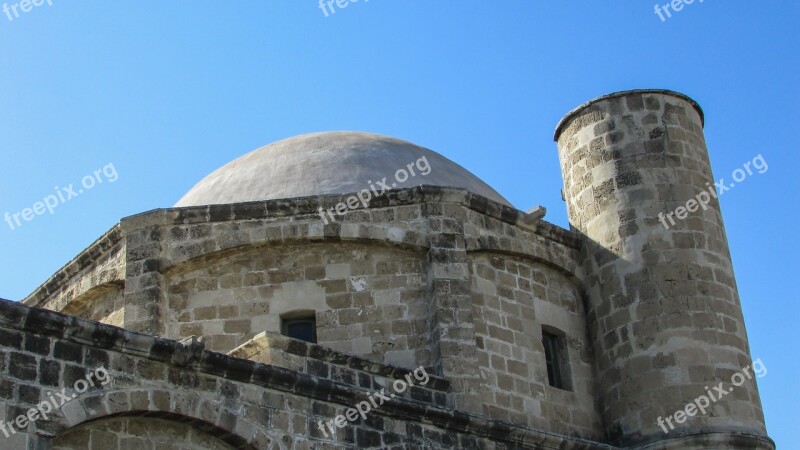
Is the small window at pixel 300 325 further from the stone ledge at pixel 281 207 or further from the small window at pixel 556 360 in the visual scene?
the small window at pixel 556 360

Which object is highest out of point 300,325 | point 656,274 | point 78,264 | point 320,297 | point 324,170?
point 324,170

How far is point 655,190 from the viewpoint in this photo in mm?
16188

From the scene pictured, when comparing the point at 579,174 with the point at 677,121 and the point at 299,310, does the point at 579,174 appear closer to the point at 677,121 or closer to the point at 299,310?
the point at 677,121

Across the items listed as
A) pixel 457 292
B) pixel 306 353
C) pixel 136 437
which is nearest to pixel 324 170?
pixel 457 292

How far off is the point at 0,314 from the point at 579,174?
883 centimetres

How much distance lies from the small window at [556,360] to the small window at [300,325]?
2988 millimetres

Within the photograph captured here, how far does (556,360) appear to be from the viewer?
52.1ft

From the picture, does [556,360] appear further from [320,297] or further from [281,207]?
[281,207]

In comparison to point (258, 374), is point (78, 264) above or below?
above

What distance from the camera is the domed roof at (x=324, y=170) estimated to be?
16.3 metres

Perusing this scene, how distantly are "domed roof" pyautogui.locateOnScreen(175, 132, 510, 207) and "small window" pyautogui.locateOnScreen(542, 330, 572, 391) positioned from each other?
93.1 inches

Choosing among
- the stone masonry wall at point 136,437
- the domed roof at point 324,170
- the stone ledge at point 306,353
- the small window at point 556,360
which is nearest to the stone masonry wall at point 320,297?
the stone ledge at point 306,353

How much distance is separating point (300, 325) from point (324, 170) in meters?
2.55

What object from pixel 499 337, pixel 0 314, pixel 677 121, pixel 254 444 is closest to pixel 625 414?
pixel 499 337
